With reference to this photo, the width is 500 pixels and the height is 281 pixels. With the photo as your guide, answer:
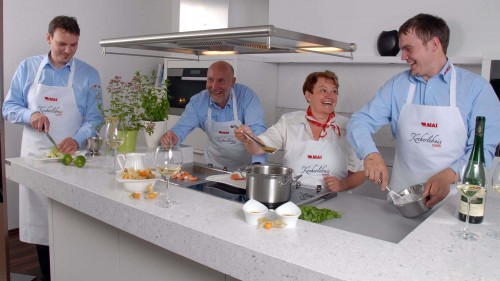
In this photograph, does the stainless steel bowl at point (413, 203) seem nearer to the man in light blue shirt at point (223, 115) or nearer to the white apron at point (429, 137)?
the white apron at point (429, 137)

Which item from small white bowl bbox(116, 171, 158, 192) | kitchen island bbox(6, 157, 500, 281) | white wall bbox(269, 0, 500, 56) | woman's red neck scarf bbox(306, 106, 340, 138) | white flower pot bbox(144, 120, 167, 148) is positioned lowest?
kitchen island bbox(6, 157, 500, 281)

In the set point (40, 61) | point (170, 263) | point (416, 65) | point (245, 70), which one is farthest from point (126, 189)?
point (245, 70)

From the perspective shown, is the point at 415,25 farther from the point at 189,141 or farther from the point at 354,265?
the point at 189,141

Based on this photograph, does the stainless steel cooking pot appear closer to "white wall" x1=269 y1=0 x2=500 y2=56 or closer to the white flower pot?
the white flower pot

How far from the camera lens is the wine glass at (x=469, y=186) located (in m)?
1.45

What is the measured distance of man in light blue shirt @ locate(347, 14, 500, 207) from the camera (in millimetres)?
2145

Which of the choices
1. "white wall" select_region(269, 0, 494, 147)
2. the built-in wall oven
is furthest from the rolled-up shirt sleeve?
"white wall" select_region(269, 0, 494, 147)

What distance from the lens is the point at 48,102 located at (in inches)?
126

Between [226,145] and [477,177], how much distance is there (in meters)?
1.98

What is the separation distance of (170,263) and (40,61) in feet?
6.98

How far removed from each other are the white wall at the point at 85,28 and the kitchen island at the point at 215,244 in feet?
6.55

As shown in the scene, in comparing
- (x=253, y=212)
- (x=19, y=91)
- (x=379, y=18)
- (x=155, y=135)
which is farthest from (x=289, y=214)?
(x=379, y=18)

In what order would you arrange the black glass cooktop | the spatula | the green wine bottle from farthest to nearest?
the black glass cooktop, the spatula, the green wine bottle

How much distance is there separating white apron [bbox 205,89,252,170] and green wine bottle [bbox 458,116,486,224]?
6.14ft
